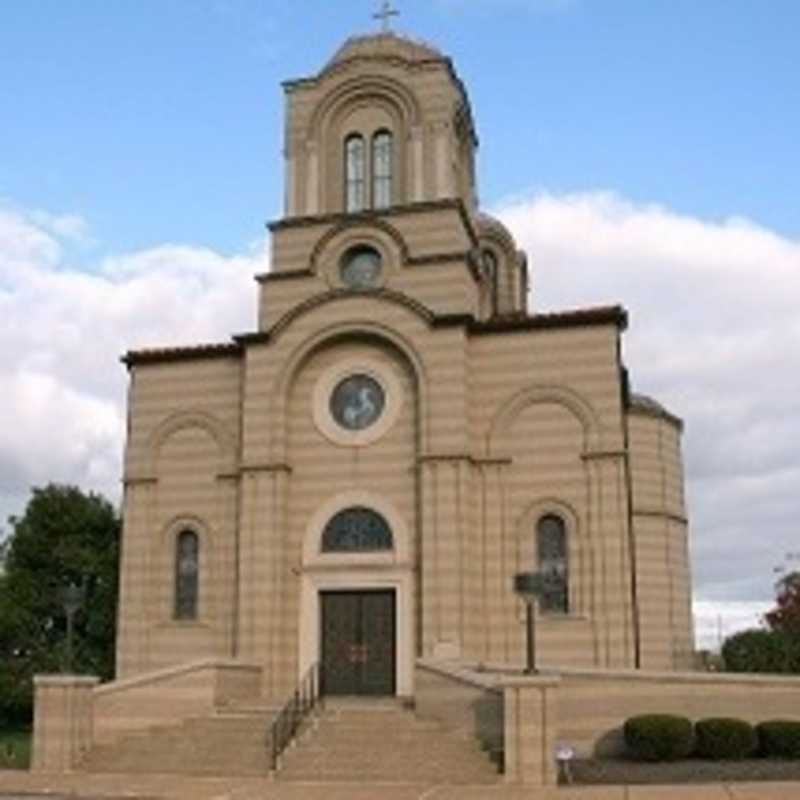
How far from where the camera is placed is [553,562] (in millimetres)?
28625

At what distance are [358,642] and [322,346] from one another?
7990 millimetres

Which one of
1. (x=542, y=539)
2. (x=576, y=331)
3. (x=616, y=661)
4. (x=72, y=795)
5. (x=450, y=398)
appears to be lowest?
(x=72, y=795)

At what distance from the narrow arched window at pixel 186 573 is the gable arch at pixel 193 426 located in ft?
6.97

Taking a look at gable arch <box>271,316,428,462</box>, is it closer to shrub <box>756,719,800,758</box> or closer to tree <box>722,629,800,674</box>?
tree <box>722,629,800,674</box>

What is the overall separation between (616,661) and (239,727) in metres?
9.24

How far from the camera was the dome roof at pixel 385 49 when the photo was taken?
34125 millimetres

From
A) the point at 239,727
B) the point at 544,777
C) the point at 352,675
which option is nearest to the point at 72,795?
the point at 239,727

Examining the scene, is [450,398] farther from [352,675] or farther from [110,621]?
[110,621]

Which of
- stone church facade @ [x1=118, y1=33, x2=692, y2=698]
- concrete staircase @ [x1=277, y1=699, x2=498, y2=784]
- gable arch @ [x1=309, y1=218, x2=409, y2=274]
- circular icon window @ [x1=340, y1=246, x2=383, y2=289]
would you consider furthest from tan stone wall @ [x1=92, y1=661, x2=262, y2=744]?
gable arch @ [x1=309, y1=218, x2=409, y2=274]

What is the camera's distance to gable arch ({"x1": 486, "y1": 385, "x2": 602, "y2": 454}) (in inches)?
1145

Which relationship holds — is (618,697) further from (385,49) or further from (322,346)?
(385,49)

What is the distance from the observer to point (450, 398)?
95.9ft

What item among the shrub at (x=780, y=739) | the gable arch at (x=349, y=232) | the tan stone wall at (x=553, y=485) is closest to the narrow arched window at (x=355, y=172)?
the gable arch at (x=349, y=232)

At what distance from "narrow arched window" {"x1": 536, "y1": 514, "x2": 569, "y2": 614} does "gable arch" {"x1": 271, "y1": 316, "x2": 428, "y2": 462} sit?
13.8ft
